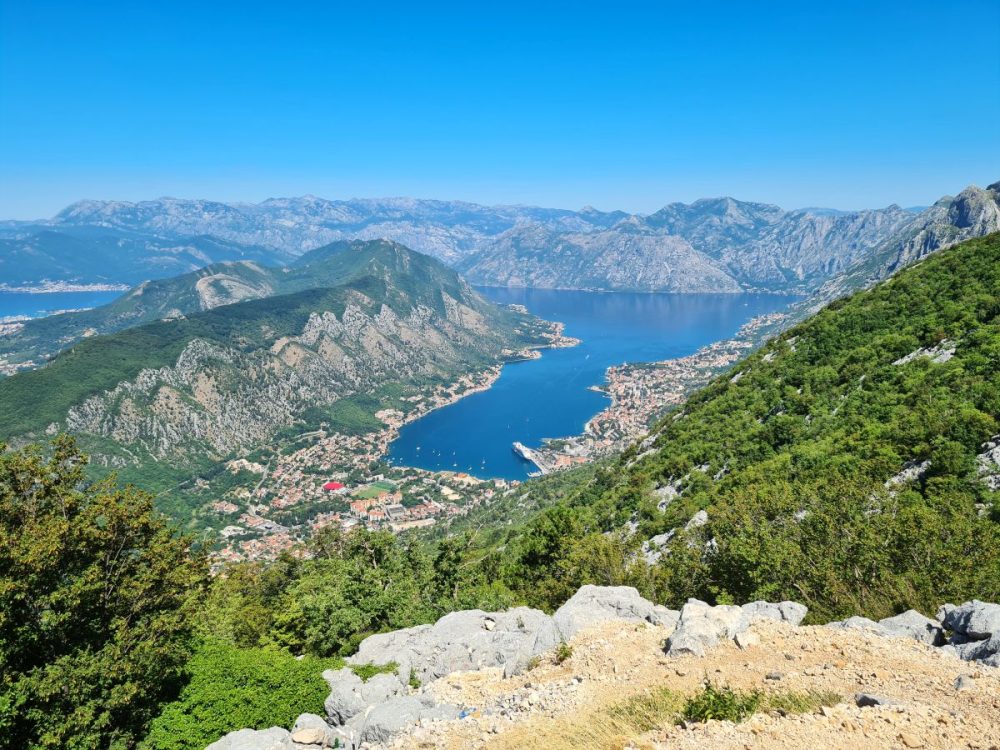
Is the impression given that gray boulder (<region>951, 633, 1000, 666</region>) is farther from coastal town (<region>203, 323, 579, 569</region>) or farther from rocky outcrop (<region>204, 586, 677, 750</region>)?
coastal town (<region>203, 323, 579, 569</region>)

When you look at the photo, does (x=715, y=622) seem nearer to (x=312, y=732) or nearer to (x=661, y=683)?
(x=661, y=683)

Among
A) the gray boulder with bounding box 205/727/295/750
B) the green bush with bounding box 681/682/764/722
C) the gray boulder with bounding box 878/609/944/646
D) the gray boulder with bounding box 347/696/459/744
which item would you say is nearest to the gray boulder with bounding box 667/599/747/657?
the green bush with bounding box 681/682/764/722

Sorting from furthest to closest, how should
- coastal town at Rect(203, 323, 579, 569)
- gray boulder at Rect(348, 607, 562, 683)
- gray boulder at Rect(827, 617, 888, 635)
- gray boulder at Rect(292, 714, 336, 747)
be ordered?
coastal town at Rect(203, 323, 579, 569)
gray boulder at Rect(348, 607, 562, 683)
gray boulder at Rect(292, 714, 336, 747)
gray boulder at Rect(827, 617, 888, 635)

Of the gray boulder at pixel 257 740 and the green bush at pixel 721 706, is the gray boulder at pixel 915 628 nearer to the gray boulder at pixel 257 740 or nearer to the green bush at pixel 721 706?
the green bush at pixel 721 706

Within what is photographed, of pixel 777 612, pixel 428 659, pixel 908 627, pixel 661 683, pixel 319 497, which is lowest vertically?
pixel 319 497

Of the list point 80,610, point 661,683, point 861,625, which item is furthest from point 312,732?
point 861,625

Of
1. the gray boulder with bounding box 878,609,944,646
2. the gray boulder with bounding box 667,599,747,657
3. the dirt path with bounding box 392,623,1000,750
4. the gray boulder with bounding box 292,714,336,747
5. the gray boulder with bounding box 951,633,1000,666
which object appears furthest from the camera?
the gray boulder with bounding box 292,714,336,747

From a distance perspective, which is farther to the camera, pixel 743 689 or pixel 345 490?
pixel 345 490
